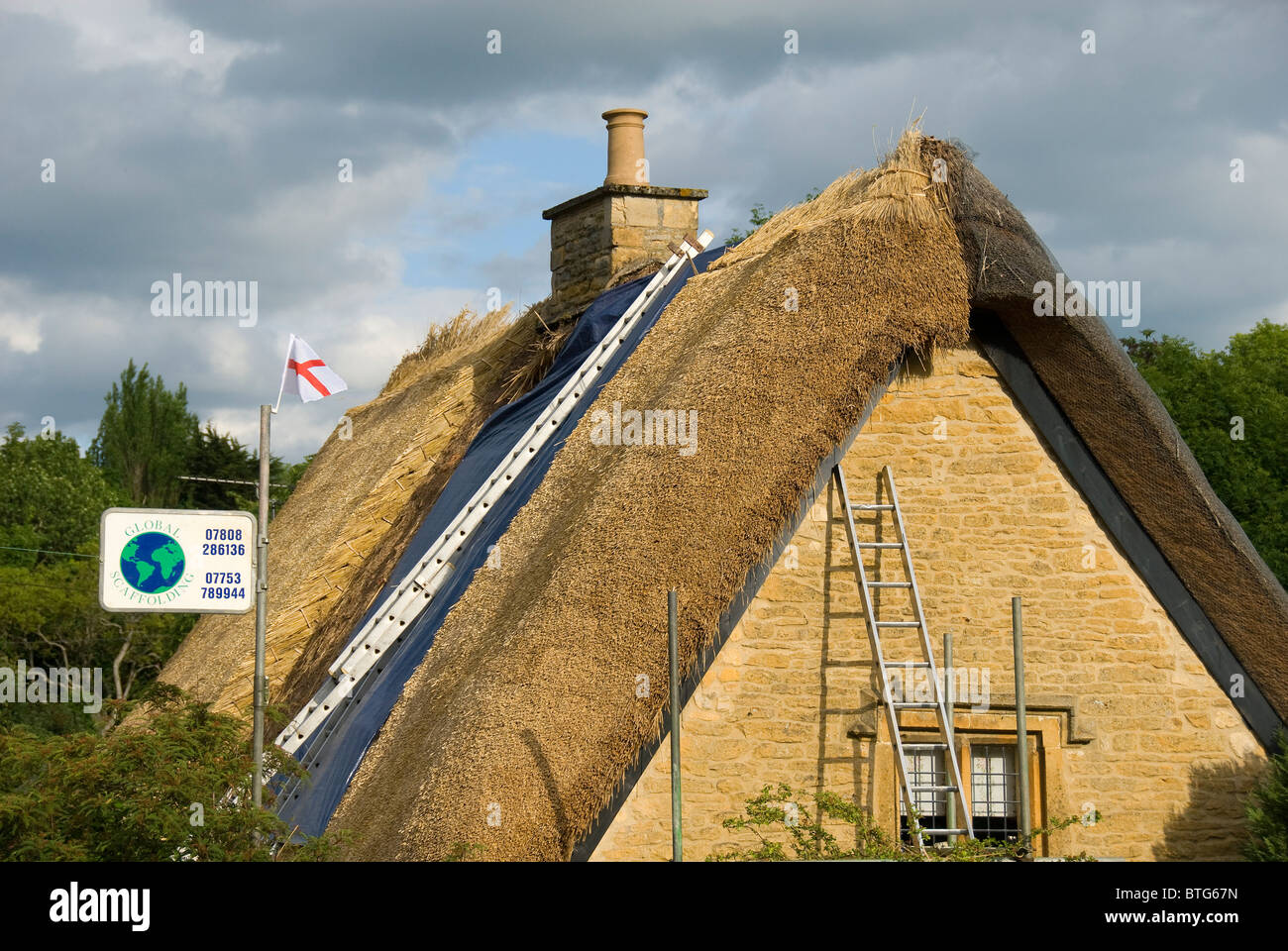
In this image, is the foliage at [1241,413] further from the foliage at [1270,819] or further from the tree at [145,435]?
the tree at [145,435]

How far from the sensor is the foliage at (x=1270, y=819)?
28.0 ft

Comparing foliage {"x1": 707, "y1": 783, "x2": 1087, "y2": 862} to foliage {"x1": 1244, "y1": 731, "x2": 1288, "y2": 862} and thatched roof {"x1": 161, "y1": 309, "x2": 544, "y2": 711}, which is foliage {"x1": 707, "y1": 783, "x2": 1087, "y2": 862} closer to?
foliage {"x1": 1244, "y1": 731, "x2": 1288, "y2": 862}

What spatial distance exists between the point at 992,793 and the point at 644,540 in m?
2.99

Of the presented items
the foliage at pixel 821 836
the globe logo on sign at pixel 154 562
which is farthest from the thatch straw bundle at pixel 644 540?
the globe logo on sign at pixel 154 562

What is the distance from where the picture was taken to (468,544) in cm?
1116

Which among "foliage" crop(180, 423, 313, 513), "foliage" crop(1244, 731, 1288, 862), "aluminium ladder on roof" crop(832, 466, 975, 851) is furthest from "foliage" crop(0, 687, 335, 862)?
"foliage" crop(180, 423, 313, 513)

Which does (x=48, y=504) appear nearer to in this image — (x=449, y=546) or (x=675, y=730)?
(x=449, y=546)

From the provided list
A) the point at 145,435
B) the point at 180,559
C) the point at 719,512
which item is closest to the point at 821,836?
the point at 719,512

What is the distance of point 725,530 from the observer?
27.9ft

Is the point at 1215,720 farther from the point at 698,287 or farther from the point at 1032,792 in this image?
the point at 698,287

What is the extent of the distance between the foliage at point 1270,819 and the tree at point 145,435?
42.1 metres

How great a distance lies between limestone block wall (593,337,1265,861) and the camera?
28.6 feet

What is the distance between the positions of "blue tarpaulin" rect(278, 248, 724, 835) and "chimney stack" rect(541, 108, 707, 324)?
904 mm
